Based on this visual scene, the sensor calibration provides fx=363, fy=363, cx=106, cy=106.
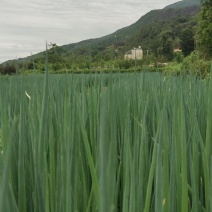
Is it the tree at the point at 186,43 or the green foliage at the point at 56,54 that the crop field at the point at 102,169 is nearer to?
the green foliage at the point at 56,54

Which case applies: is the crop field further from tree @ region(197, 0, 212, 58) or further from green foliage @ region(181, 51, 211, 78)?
tree @ region(197, 0, 212, 58)

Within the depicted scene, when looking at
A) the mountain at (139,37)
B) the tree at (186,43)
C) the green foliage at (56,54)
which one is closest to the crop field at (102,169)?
the mountain at (139,37)

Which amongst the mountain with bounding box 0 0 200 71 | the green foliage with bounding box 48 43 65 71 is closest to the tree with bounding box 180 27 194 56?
the mountain with bounding box 0 0 200 71

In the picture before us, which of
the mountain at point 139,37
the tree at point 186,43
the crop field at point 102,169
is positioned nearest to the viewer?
the crop field at point 102,169

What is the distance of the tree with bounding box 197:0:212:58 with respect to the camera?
1559 cm

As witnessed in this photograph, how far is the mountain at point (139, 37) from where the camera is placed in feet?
2.82

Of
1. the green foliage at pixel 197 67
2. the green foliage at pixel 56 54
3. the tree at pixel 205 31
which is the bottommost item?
the green foliage at pixel 197 67

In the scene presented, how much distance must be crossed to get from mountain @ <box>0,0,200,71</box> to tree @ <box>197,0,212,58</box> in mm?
2101

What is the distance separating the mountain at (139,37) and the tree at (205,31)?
2.10 m

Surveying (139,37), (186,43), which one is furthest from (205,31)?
(186,43)

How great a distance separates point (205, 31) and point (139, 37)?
11.5 metres

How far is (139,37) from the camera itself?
27.4 metres

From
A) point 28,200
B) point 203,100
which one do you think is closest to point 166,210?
point 28,200

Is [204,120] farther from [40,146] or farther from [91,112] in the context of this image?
[40,146]
